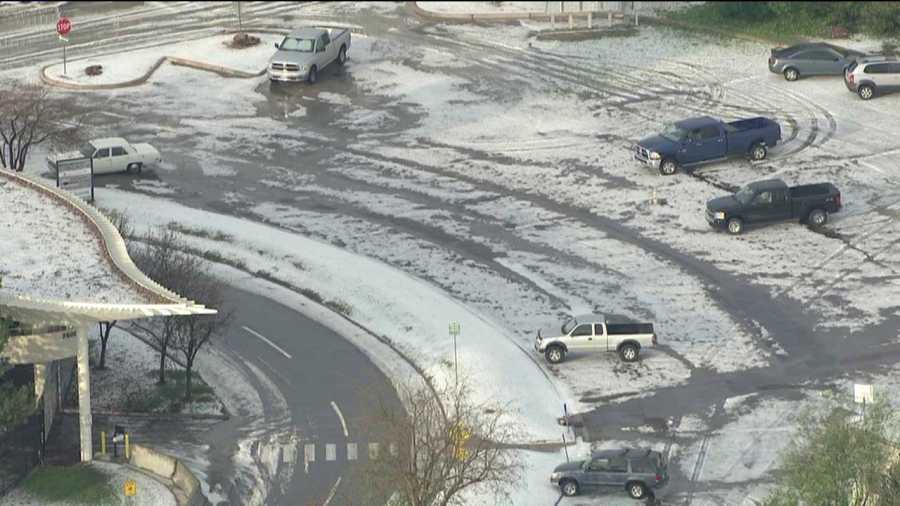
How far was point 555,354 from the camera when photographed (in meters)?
54.9

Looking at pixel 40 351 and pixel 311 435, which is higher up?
pixel 40 351

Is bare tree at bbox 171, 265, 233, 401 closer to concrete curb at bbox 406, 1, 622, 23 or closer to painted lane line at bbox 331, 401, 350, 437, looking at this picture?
painted lane line at bbox 331, 401, 350, 437

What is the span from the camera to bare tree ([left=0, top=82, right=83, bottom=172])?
70.0m

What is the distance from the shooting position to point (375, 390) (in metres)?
53.7

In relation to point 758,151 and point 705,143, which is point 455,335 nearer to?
point 705,143

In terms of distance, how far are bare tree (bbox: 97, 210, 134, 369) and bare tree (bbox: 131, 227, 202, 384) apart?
86 cm

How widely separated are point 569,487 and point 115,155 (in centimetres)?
3216

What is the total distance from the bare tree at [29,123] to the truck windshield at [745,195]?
28.0 metres

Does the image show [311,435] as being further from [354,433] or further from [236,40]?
[236,40]

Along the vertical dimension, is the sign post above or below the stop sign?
below

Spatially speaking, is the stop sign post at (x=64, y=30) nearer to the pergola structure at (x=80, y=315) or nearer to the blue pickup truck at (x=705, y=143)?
the blue pickup truck at (x=705, y=143)

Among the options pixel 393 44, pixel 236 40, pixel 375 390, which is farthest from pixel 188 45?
pixel 375 390

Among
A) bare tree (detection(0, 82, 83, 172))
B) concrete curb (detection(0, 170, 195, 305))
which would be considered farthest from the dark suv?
bare tree (detection(0, 82, 83, 172))

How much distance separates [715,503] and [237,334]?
1880cm
